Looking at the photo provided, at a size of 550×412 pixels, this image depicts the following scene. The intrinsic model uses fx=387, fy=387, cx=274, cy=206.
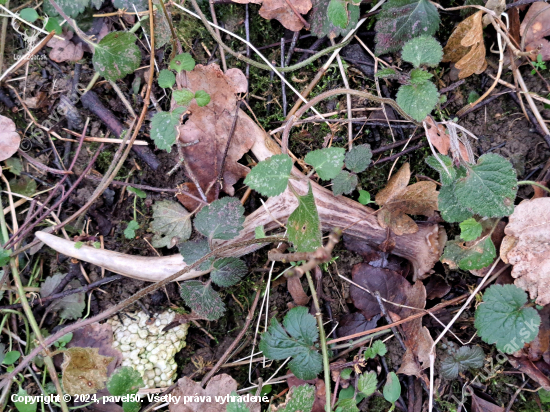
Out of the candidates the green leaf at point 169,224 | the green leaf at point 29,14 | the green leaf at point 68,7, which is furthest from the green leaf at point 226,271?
the green leaf at point 29,14

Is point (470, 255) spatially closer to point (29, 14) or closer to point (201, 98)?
point (201, 98)

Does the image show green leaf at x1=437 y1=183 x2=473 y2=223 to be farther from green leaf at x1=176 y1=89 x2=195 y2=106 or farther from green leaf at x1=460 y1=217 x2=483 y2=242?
green leaf at x1=176 y1=89 x2=195 y2=106

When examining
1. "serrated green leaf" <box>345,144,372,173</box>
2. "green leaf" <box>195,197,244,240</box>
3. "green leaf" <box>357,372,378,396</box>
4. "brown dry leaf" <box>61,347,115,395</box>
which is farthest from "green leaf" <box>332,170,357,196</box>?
"brown dry leaf" <box>61,347,115,395</box>

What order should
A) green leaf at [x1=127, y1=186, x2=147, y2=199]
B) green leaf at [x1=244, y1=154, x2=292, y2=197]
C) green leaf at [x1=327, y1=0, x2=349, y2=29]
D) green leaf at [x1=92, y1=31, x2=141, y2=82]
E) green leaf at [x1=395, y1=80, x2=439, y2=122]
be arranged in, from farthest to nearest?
green leaf at [x1=127, y1=186, x2=147, y2=199], green leaf at [x1=92, y1=31, x2=141, y2=82], green leaf at [x1=327, y1=0, x2=349, y2=29], green leaf at [x1=395, y1=80, x2=439, y2=122], green leaf at [x1=244, y1=154, x2=292, y2=197]

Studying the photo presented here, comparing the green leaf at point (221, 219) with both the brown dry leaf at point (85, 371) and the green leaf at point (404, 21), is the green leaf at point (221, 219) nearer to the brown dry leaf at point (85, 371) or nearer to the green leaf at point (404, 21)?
the brown dry leaf at point (85, 371)

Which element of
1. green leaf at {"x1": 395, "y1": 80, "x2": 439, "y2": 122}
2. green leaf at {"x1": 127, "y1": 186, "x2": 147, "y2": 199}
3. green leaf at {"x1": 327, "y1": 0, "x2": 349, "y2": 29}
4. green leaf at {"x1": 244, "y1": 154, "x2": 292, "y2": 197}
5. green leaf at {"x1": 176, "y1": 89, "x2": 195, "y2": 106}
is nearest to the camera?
green leaf at {"x1": 244, "y1": 154, "x2": 292, "y2": 197}

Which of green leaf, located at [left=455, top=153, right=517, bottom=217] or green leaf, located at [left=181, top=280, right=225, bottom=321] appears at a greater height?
green leaf, located at [left=455, top=153, right=517, bottom=217]

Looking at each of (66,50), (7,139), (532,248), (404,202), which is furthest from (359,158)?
(7,139)

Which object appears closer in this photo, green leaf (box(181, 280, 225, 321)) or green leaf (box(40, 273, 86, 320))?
green leaf (box(181, 280, 225, 321))

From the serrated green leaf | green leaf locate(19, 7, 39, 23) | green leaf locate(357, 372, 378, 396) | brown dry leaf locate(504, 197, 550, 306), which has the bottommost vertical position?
green leaf locate(357, 372, 378, 396)
